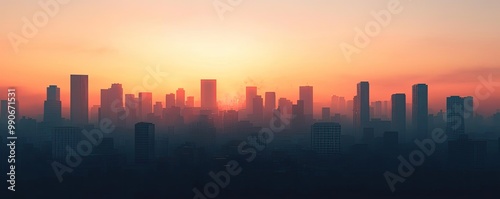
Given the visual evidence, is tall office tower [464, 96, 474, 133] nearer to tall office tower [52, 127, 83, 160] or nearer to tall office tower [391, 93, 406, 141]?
tall office tower [391, 93, 406, 141]

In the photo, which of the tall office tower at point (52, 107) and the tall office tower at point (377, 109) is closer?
the tall office tower at point (52, 107)

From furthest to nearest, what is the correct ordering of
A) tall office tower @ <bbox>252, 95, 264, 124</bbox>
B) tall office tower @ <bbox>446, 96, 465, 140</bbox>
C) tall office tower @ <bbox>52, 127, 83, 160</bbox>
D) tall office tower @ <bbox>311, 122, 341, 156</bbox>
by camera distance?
1. tall office tower @ <bbox>252, 95, 264, 124</bbox>
2. tall office tower @ <bbox>446, 96, 465, 140</bbox>
3. tall office tower @ <bbox>311, 122, 341, 156</bbox>
4. tall office tower @ <bbox>52, 127, 83, 160</bbox>

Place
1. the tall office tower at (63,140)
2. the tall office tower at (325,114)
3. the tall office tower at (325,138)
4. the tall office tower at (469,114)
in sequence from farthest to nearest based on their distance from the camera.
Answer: the tall office tower at (325,114) < the tall office tower at (469,114) < the tall office tower at (325,138) < the tall office tower at (63,140)

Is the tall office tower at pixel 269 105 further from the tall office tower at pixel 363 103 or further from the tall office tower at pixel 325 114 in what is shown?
the tall office tower at pixel 363 103

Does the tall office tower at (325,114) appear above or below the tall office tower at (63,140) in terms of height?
above

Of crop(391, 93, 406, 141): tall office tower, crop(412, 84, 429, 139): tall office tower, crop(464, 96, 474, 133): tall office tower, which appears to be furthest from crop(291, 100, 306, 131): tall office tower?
crop(464, 96, 474, 133): tall office tower

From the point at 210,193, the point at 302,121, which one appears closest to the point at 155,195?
the point at 210,193

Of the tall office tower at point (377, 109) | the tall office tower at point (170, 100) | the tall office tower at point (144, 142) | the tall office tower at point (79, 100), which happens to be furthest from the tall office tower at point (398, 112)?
the tall office tower at point (79, 100)
